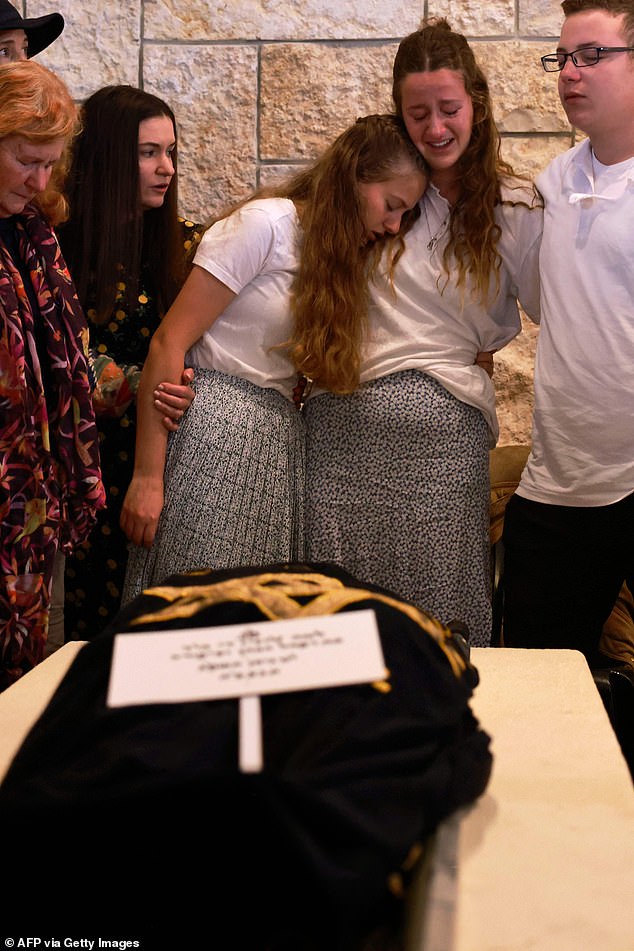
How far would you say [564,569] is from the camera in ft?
Result: 6.82

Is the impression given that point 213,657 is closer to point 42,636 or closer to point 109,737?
point 109,737

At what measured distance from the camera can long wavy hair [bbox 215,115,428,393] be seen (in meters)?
2.05

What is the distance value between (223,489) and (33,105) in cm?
81

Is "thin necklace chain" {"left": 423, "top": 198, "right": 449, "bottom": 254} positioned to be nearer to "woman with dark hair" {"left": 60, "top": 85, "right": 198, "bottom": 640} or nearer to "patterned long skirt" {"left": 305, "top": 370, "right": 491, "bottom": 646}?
"patterned long skirt" {"left": 305, "top": 370, "right": 491, "bottom": 646}

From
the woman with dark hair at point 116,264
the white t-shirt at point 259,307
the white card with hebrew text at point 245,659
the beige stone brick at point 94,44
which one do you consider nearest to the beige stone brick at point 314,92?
the beige stone brick at point 94,44

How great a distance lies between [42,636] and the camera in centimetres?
190

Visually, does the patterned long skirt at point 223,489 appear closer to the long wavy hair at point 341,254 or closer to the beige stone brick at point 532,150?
the long wavy hair at point 341,254

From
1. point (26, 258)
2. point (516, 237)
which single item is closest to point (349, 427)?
A: point (516, 237)

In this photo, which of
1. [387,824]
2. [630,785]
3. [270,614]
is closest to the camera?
[387,824]

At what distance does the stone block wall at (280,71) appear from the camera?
2.94 m

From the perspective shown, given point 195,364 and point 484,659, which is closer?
point 484,659

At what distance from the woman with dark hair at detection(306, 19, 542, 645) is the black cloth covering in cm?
125

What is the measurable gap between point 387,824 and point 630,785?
0.37m

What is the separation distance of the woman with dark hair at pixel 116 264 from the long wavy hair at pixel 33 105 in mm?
408
